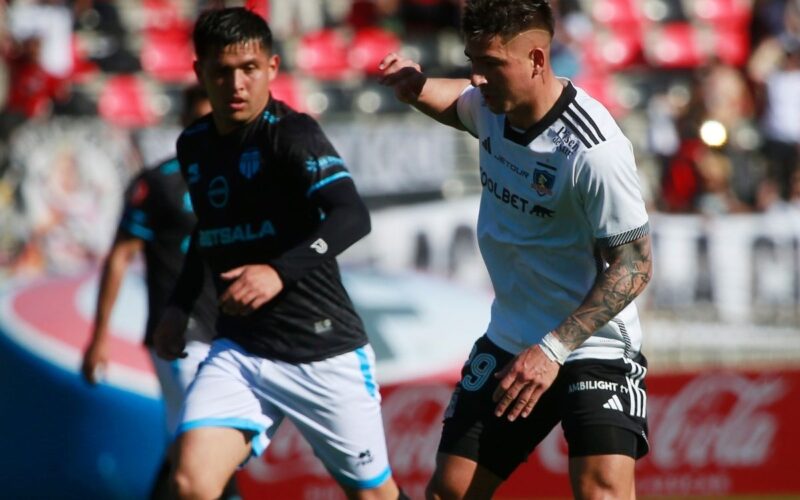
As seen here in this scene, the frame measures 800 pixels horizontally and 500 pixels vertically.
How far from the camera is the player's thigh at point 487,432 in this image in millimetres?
4797

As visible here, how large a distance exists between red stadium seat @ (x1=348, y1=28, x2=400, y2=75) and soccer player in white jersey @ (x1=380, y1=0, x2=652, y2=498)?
787cm

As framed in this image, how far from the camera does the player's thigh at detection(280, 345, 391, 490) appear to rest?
5.41 metres

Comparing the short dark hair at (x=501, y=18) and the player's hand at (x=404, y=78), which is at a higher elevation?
the short dark hair at (x=501, y=18)

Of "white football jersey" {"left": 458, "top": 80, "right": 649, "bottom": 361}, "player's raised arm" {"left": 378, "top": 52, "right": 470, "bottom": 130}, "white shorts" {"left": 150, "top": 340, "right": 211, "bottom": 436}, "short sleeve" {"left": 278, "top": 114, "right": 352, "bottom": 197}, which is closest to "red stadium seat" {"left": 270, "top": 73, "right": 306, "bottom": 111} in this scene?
"white shorts" {"left": 150, "top": 340, "right": 211, "bottom": 436}

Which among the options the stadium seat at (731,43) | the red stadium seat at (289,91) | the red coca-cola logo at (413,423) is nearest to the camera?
the red coca-cola logo at (413,423)

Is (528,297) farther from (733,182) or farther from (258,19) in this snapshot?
(733,182)

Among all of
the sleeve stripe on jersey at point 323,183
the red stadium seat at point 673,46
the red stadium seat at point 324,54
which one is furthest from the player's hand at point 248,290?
the red stadium seat at point 673,46

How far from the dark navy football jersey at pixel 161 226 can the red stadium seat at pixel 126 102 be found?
4.85 meters

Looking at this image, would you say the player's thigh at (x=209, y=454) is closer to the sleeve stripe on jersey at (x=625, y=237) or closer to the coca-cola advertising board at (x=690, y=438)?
the sleeve stripe on jersey at (x=625, y=237)

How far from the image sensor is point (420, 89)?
5.09m

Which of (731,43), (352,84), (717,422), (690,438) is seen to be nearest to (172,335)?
(690,438)

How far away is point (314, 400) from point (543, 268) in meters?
1.22

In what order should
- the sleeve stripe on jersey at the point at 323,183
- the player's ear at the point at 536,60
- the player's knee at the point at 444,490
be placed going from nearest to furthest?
the player's ear at the point at 536,60 < the player's knee at the point at 444,490 < the sleeve stripe on jersey at the point at 323,183

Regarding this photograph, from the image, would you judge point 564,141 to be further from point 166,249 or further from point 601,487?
point 166,249
